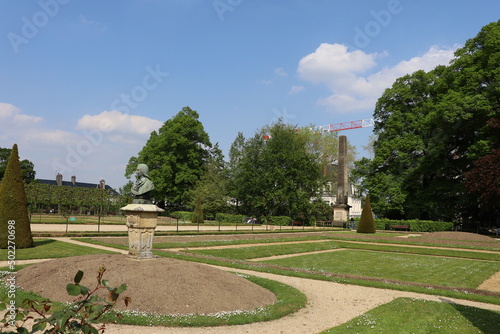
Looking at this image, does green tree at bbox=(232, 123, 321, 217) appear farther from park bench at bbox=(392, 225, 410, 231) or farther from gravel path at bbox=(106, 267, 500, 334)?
gravel path at bbox=(106, 267, 500, 334)

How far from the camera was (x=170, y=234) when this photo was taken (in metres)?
27.5

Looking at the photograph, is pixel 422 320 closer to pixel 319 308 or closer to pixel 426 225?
pixel 319 308

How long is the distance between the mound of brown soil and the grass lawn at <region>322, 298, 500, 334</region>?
98.1 inches

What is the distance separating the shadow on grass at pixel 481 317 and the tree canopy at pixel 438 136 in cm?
2746

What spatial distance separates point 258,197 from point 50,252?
35.7 metres

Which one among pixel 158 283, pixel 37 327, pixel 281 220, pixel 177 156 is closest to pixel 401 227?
pixel 281 220

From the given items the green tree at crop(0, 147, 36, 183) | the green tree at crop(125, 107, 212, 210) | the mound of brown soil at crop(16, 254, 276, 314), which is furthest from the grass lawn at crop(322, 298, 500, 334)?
the green tree at crop(0, 147, 36, 183)

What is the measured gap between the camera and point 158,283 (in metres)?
8.80

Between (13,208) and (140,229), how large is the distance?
989cm

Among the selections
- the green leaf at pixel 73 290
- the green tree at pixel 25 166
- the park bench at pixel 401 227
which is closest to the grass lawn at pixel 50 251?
the green leaf at pixel 73 290

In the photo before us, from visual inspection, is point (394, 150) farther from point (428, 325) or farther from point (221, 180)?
point (428, 325)

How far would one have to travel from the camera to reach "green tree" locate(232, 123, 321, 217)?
49438 mm

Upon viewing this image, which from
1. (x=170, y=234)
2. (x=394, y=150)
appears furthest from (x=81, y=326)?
(x=394, y=150)

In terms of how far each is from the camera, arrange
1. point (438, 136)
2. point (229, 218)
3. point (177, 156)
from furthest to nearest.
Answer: point (177, 156), point (229, 218), point (438, 136)
